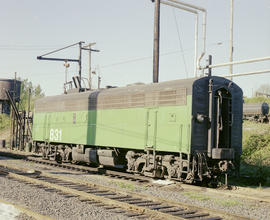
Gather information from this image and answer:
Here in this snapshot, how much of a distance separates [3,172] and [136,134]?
19.4 feet

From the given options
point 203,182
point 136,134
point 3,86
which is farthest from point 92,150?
point 3,86

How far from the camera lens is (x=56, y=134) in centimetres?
2045

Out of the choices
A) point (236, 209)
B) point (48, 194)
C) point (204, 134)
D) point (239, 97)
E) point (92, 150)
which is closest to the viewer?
point (236, 209)

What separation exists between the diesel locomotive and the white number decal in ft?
9.60

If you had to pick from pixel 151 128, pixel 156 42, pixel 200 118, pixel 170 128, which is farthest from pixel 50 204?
pixel 156 42

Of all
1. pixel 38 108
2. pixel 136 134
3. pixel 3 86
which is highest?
pixel 3 86

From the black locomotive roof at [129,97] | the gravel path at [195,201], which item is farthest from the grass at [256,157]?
the black locomotive roof at [129,97]

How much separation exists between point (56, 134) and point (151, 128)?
8.37m

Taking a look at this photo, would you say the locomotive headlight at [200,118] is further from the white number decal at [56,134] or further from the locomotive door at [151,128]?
the white number decal at [56,134]

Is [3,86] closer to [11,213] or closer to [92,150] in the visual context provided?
[92,150]

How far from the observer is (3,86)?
142 ft

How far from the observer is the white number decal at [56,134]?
20062 mm

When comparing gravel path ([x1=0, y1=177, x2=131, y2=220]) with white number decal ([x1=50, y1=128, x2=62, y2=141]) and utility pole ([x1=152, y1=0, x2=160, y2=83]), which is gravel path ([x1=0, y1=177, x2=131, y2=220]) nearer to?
white number decal ([x1=50, y1=128, x2=62, y2=141])

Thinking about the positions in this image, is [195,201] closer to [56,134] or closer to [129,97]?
[129,97]
